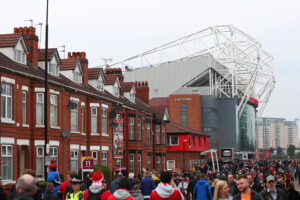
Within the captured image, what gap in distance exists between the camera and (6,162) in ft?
89.9

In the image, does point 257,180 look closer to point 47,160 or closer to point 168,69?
point 47,160

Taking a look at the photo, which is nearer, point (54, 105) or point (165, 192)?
point (165, 192)

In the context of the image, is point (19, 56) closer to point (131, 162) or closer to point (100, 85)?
point (100, 85)

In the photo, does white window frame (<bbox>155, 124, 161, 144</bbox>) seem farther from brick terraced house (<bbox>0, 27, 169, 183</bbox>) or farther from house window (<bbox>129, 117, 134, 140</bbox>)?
house window (<bbox>129, 117, 134, 140</bbox>)

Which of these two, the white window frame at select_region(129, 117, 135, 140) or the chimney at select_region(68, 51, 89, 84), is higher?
→ the chimney at select_region(68, 51, 89, 84)

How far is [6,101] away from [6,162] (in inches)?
120

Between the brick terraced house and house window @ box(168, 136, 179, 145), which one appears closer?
the brick terraced house

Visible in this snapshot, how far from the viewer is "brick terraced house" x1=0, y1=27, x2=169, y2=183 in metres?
27.8

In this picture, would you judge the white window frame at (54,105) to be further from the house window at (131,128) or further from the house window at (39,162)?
the house window at (131,128)

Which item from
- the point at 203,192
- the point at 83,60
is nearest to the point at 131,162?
the point at 83,60

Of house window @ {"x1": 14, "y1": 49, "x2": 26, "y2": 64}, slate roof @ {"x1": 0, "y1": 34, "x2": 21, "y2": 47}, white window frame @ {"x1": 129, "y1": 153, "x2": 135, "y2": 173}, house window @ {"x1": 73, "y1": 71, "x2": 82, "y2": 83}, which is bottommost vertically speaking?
white window frame @ {"x1": 129, "y1": 153, "x2": 135, "y2": 173}

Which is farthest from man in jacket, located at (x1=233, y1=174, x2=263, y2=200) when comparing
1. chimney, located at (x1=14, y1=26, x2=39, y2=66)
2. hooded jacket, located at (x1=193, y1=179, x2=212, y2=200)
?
chimney, located at (x1=14, y1=26, x2=39, y2=66)

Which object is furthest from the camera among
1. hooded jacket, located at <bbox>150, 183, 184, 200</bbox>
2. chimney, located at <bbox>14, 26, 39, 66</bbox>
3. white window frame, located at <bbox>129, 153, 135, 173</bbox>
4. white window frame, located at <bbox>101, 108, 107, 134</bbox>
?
white window frame, located at <bbox>129, 153, 135, 173</bbox>

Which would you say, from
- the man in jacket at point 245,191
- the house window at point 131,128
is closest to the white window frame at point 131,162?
the house window at point 131,128
